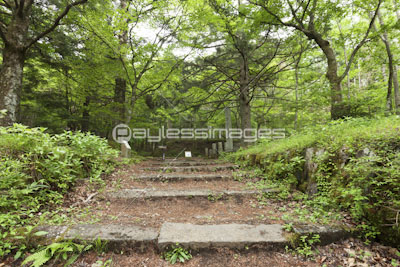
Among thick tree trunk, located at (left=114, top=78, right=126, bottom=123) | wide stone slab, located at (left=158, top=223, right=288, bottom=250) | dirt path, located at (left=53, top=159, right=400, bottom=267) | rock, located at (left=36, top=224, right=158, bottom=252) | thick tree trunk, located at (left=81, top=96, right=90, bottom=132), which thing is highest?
thick tree trunk, located at (left=114, top=78, right=126, bottom=123)

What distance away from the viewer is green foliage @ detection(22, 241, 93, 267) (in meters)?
1.39

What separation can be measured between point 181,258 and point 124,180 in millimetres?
2728

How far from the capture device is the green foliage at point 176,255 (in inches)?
61.1

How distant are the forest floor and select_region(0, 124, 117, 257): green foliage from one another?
286 millimetres

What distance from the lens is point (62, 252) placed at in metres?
1.54

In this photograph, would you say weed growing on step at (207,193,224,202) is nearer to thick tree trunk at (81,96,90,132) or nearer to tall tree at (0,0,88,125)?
tall tree at (0,0,88,125)

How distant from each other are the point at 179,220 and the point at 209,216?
1.48 feet

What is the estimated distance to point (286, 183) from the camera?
3.21 m

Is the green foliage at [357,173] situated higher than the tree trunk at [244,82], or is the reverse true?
the tree trunk at [244,82]

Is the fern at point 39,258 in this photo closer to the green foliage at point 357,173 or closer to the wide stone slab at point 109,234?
the wide stone slab at point 109,234

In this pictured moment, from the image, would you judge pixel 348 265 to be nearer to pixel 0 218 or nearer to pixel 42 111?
pixel 0 218

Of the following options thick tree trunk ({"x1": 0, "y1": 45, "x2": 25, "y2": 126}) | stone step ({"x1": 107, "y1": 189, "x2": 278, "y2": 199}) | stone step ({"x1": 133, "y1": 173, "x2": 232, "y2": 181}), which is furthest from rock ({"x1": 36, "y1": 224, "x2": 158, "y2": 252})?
thick tree trunk ({"x1": 0, "y1": 45, "x2": 25, "y2": 126})

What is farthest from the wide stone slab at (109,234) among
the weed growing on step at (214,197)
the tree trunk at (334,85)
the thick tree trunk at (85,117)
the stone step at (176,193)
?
the thick tree trunk at (85,117)

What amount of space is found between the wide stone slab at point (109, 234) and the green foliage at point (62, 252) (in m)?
0.08
